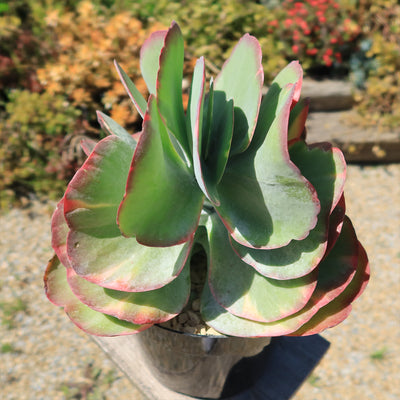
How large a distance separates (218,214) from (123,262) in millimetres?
148

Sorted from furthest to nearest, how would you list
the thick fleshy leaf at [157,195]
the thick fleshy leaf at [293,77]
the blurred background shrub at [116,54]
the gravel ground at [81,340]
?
the blurred background shrub at [116,54], the gravel ground at [81,340], the thick fleshy leaf at [293,77], the thick fleshy leaf at [157,195]

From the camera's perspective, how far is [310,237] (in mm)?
588

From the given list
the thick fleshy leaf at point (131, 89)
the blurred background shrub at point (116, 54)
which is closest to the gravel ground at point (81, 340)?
the blurred background shrub at point (116, 54)

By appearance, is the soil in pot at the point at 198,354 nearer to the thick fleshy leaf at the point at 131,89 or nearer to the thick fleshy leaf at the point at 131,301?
the thick fleshy leaf at the point at 131,301

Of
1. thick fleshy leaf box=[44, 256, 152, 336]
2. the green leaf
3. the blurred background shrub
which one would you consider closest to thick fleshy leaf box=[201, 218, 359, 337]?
thick fleshy leaf box=[44, 256, 152, 336]

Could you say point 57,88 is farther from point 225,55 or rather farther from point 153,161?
point 153,161

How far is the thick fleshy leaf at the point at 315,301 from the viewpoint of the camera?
1.99 feet

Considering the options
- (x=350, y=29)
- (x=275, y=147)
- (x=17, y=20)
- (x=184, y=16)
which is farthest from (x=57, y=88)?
(x=275, y=147)

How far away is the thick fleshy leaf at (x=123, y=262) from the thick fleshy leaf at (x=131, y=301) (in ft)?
0.14

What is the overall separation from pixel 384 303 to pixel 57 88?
6.78ft

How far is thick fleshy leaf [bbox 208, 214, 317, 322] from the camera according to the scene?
60 centimetres

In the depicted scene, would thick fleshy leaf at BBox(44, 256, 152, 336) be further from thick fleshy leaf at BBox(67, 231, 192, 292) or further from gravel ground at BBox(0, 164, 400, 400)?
gravel ground at BBox(0, 164, 400, 400)

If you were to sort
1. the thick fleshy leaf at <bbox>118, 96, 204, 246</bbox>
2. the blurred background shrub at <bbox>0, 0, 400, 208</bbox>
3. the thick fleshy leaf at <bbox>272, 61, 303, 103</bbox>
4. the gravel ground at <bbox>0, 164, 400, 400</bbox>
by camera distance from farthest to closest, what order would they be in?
1. the blurred background shrub at <bbox>0, 0, 400, 208</bbox>
2. the gravel ground at <bbox>0, 164, 400, 400</bbox>
3. the thick fleshy leaf at <bbox>272, 61, 303, 103</bbox>
4. the thick fleshy leaf at <bbox>118, 96, 204, 246</bbox>

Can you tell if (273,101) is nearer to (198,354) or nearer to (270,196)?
(270,196)
